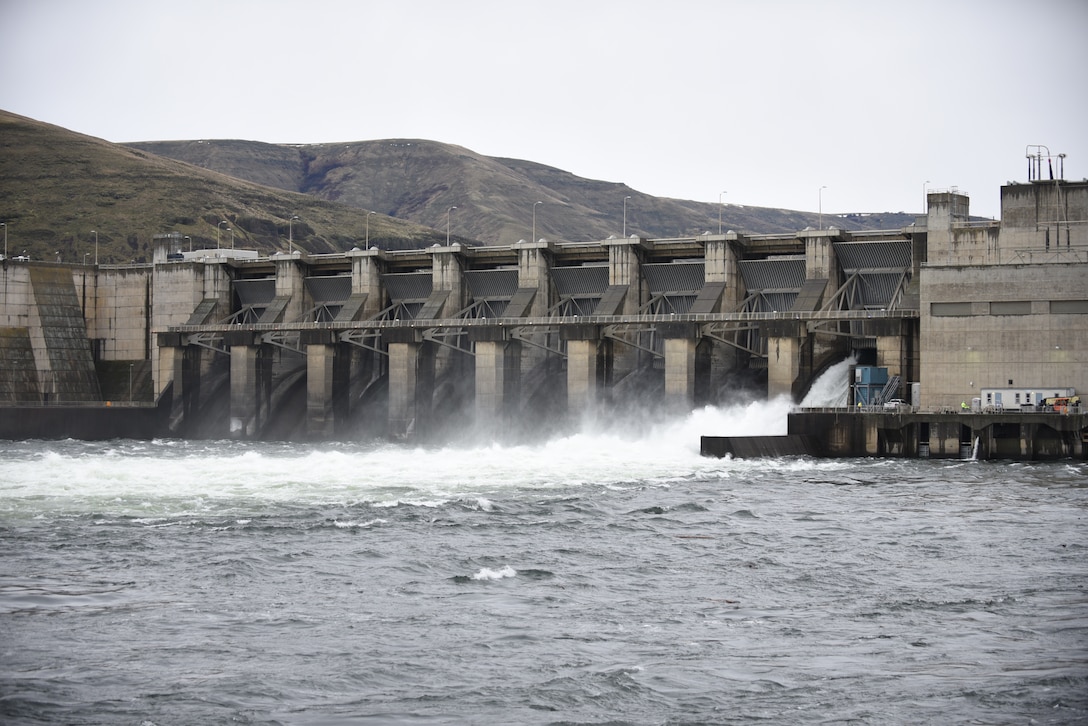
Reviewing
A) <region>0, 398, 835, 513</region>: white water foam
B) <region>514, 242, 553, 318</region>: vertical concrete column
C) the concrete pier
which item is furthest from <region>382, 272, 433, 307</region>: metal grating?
the concrete pier

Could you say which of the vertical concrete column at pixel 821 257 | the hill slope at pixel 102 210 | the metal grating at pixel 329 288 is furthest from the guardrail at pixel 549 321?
the hill slope at pixel 102 210

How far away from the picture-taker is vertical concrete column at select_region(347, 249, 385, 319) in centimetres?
8569

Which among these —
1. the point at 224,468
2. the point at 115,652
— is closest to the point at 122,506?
the point at 224,468

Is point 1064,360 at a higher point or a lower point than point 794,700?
higher

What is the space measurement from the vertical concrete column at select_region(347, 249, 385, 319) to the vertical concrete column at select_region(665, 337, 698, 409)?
22846mm

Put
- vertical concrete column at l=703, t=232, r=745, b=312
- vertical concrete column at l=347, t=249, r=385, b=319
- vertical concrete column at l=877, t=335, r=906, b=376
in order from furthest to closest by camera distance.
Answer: vertical concrete column at l=347, t=249, r=385, b=319
vertical concrete column at l=703, t=232, r=745, b=312
vertical concrete column at l=877, t=335, r=906, b=376

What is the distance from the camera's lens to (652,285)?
7912 cm

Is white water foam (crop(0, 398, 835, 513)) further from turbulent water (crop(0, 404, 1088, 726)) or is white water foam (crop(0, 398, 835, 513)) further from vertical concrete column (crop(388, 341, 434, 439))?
vertical concrete column (crop(388, 341, 434, 439))

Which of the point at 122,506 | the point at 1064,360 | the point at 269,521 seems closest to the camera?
the point at 269,521

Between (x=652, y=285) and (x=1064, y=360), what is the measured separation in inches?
1008

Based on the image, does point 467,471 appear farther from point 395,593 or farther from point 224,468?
point 395,593

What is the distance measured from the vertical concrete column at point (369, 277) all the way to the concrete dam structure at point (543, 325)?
5.8 inches

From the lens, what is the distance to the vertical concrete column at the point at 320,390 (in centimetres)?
8294

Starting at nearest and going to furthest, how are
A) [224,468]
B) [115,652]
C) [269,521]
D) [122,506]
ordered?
[115,652] < [269,521] < [122,506] < [224,468]
